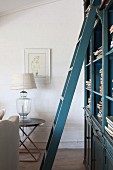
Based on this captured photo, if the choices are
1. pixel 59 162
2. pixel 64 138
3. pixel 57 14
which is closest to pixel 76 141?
pixel 64 138

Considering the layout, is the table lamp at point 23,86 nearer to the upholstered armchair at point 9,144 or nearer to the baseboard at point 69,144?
the baseboard at point 69,144

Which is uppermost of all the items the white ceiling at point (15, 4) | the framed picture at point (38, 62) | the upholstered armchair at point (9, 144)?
the white ceiling at point (15, 4)

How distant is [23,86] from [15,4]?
1.44 m

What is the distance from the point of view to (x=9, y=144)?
8.27 ft

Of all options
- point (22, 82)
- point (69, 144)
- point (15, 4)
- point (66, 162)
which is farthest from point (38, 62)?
point (66, 162)

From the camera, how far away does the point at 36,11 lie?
450 cm

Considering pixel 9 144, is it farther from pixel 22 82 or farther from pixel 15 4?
pixel 15 4

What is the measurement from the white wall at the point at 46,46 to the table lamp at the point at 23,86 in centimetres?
37

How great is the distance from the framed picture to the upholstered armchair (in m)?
1.75

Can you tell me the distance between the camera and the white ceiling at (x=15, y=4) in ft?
13.1

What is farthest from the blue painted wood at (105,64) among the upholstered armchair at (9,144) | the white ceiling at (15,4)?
the white ceiling at (15,4)

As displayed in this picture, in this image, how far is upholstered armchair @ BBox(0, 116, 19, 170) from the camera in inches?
91.4

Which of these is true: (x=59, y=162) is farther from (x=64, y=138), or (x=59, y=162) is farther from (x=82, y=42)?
(x=82, y=42)

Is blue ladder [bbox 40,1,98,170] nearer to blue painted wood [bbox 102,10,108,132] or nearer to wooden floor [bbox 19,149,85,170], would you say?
blue painted wood [bbox 102,10,108,132]
